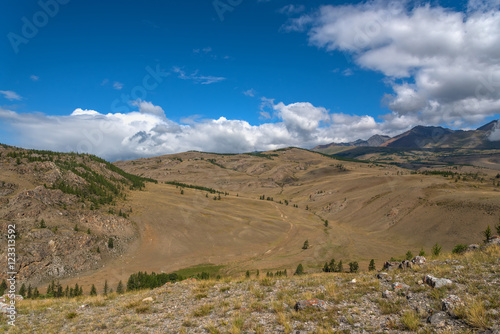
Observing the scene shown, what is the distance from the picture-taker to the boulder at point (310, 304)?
1218 cm

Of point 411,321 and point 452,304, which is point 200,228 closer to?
point 411,321

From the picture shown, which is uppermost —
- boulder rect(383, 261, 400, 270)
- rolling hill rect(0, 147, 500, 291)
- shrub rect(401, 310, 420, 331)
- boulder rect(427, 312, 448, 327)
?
boulder rect(427, 312, 448, 327)

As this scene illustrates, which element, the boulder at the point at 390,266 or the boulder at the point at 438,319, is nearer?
the boulder at the point at 438,319

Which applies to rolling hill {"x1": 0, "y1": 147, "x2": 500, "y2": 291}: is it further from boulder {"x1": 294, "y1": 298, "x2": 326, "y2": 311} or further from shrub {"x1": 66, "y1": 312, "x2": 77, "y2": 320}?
boulder {"x1": 294, "y1": 298, "x2": 326, "y2": 311}

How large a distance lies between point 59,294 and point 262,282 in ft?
167

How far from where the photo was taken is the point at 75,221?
80.5m

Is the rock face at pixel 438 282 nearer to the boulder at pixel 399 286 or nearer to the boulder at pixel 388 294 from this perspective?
the boulder at pixel 399 286

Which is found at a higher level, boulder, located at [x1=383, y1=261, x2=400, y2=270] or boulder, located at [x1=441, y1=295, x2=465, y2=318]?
boulder, located at [x1=441, y1=295, x2=465, y2=318]

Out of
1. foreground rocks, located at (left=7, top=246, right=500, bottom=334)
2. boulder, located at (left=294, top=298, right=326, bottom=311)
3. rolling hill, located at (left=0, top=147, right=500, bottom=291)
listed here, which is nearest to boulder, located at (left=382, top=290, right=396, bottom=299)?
foreground rocks, located at (left=7, top=246, right=500, bottom=334)

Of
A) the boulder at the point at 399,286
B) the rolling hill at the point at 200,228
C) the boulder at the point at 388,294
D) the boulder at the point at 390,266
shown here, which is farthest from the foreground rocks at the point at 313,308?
the rolling hill at the point at 200,228

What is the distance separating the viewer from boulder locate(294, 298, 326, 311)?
12.2 m

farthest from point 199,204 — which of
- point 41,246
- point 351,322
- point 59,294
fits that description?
point 351,322

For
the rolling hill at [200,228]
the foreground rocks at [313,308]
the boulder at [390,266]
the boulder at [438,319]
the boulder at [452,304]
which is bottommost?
the rolling hill at [200,228]

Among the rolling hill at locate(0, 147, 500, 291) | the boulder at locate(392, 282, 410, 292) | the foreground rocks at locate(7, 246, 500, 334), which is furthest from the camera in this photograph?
the rolling hill at locate(0, 147, 500, 291)
